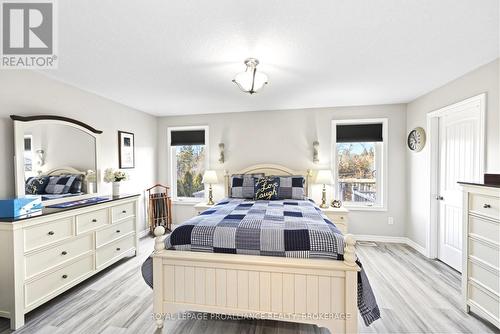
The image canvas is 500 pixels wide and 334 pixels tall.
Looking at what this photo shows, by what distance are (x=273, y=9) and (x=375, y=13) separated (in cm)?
70

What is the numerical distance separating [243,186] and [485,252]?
9.04 ft

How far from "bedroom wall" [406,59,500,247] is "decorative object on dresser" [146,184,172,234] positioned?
4.22 meters

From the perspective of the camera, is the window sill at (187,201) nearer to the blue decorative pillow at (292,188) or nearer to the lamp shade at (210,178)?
the lamp shade at (210,178)

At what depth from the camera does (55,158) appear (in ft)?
8.39

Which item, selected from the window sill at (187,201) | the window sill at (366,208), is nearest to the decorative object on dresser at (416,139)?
the window sill at (366,208)

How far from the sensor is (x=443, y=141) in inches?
120

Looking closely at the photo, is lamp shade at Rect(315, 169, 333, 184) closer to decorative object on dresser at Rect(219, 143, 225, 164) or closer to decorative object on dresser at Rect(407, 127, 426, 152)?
decorative object on dresser at Rect(407, 127, 426, 152)

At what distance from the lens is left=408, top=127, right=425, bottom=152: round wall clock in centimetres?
329

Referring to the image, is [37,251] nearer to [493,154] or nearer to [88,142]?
[88,142]

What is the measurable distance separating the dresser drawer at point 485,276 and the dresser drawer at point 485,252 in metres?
0.06

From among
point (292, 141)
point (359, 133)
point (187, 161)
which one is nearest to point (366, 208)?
point (359, 133)

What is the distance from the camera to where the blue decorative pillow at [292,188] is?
11.4 feet

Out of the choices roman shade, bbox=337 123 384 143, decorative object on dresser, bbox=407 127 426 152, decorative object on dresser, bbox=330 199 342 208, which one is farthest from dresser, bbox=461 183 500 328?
roman shade, bbox=337 123 384 143

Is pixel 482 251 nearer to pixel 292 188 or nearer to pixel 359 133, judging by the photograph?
pixel 292 188
